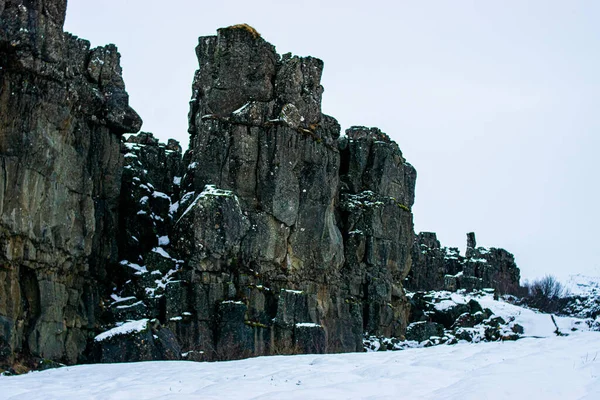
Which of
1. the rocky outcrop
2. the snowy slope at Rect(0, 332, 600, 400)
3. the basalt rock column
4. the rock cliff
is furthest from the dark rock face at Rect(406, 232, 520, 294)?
the snowy slope at Rect(0, 332, 600, 400)

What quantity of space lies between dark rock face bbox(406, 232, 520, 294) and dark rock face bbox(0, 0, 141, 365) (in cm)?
3962

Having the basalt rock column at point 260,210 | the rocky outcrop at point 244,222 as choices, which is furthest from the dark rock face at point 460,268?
the basalt rock column at point 260,210

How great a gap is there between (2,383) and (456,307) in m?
46.5

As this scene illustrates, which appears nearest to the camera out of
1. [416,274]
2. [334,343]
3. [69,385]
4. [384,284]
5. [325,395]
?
[325,395]

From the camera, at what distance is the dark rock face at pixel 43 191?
30.6 metres

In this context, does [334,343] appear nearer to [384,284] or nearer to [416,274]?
[384,284]

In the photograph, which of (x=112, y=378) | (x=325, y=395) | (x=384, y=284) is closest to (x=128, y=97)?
(x=384, y=284)

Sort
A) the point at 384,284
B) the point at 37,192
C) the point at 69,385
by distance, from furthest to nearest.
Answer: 1. the point at 384,284
2. the point at 37,192
3. the point at 69,385

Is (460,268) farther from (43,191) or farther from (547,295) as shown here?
(43,191)

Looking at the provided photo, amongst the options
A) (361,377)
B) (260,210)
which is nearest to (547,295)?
(260,210)

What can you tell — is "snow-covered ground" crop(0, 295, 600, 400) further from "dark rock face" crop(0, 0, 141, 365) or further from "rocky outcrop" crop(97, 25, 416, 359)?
"rocky outcrop" crop(97, 25, 416, 359)

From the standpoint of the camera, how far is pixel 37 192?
104ft

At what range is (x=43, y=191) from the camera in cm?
3209

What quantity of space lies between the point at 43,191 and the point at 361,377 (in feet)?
63.0
